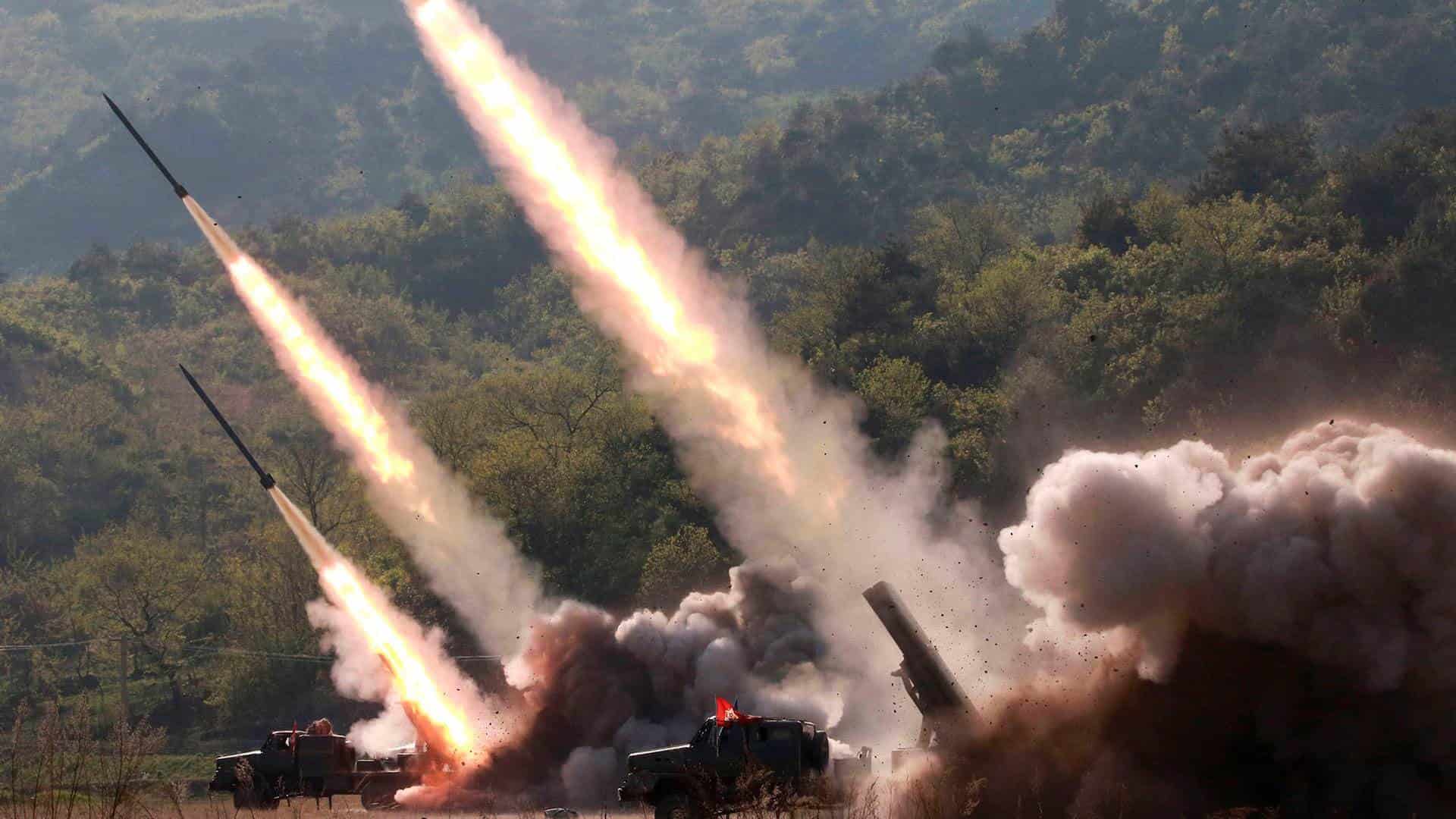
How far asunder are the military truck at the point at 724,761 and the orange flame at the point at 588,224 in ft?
76.2

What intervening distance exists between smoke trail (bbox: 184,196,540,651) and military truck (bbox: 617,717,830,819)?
23.6 m

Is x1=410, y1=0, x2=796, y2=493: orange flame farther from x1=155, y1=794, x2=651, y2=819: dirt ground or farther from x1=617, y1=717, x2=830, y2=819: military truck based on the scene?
x1=617, y1=717, x2=830, y2=819: military truck

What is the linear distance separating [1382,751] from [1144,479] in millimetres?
7014

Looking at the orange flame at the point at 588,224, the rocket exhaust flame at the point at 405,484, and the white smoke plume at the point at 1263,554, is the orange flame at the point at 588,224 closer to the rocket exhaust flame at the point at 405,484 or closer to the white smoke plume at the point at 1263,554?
the rocket exhaust flame at the point at 405,484

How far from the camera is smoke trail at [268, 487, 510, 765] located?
2159 inches

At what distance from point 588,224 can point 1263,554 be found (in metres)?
31.1

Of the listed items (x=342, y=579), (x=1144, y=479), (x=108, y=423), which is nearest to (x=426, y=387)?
(x=108, y=423)

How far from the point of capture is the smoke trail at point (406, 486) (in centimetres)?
6222

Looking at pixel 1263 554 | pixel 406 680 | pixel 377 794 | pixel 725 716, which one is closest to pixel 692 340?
pixel 406 680

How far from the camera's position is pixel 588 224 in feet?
206

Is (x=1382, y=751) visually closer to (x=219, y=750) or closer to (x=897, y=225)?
(x=219, y=750)

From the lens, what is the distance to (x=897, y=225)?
16500 cm

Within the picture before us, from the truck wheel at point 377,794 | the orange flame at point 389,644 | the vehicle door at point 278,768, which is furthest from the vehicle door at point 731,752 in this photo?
the orange flame at point 389,644

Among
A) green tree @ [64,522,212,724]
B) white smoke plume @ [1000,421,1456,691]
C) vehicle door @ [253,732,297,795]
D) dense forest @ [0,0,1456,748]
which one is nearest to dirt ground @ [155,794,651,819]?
vehicle door @ [253,732,297,795]
